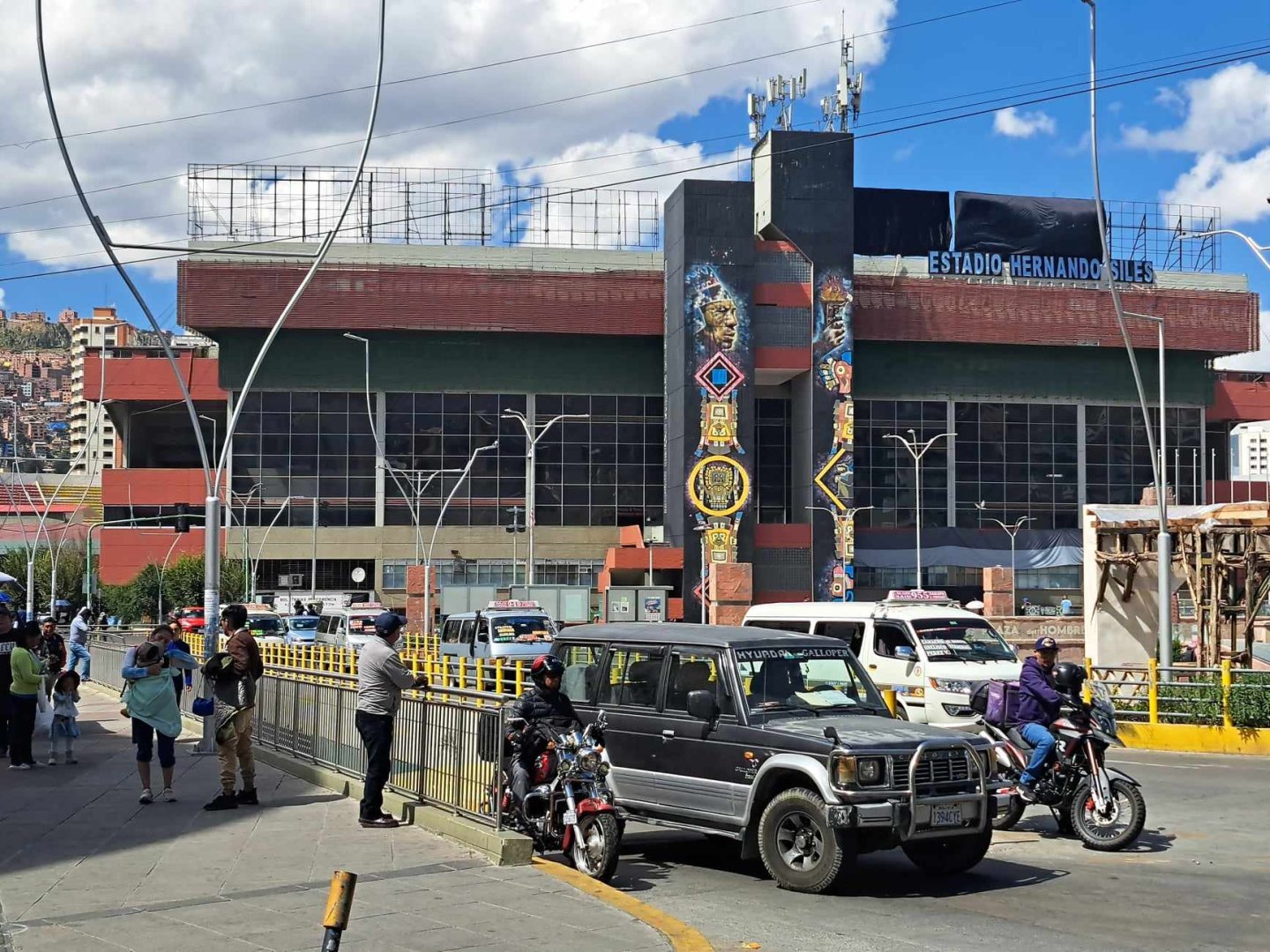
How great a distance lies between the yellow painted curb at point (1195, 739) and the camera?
21.9 metres

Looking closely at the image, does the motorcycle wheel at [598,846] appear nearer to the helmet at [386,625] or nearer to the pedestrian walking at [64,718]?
the helmet at [386,625]

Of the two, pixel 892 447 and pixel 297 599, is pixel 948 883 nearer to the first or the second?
pixel 297 599

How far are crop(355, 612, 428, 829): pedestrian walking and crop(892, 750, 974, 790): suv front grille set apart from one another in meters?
4.15

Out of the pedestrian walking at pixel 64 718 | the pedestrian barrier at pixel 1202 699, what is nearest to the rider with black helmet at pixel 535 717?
the pedestrian walking at pixel 64 718

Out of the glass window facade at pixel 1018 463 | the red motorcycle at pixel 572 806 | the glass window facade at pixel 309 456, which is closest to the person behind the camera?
the red motorcycle at pixel 572 806

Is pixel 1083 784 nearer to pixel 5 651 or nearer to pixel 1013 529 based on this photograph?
pixel 5 651

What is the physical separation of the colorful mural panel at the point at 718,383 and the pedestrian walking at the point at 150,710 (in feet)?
226

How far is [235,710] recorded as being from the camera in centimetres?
1376

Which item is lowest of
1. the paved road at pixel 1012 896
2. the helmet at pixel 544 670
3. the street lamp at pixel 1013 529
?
the paved road at pixel 1012 896

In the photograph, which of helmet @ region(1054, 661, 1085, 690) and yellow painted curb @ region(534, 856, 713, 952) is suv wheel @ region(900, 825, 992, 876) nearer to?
helmet @ region(1054, 661, 1085, 690)

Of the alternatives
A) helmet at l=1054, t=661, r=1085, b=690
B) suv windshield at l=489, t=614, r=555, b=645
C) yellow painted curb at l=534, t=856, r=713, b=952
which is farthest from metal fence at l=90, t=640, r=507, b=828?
suv windshield at l=489, t=614, r=555, b=645

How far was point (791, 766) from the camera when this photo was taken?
35.8ft

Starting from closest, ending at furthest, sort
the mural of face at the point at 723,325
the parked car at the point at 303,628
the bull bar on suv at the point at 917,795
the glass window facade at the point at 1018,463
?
the bull bar on suv at the point at 917,795
the parked car at the point at 303,628
the mural of face at the point at 723,325
the glass window facade at the point at 1018,463

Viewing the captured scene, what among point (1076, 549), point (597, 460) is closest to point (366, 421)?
point (597, 460)
